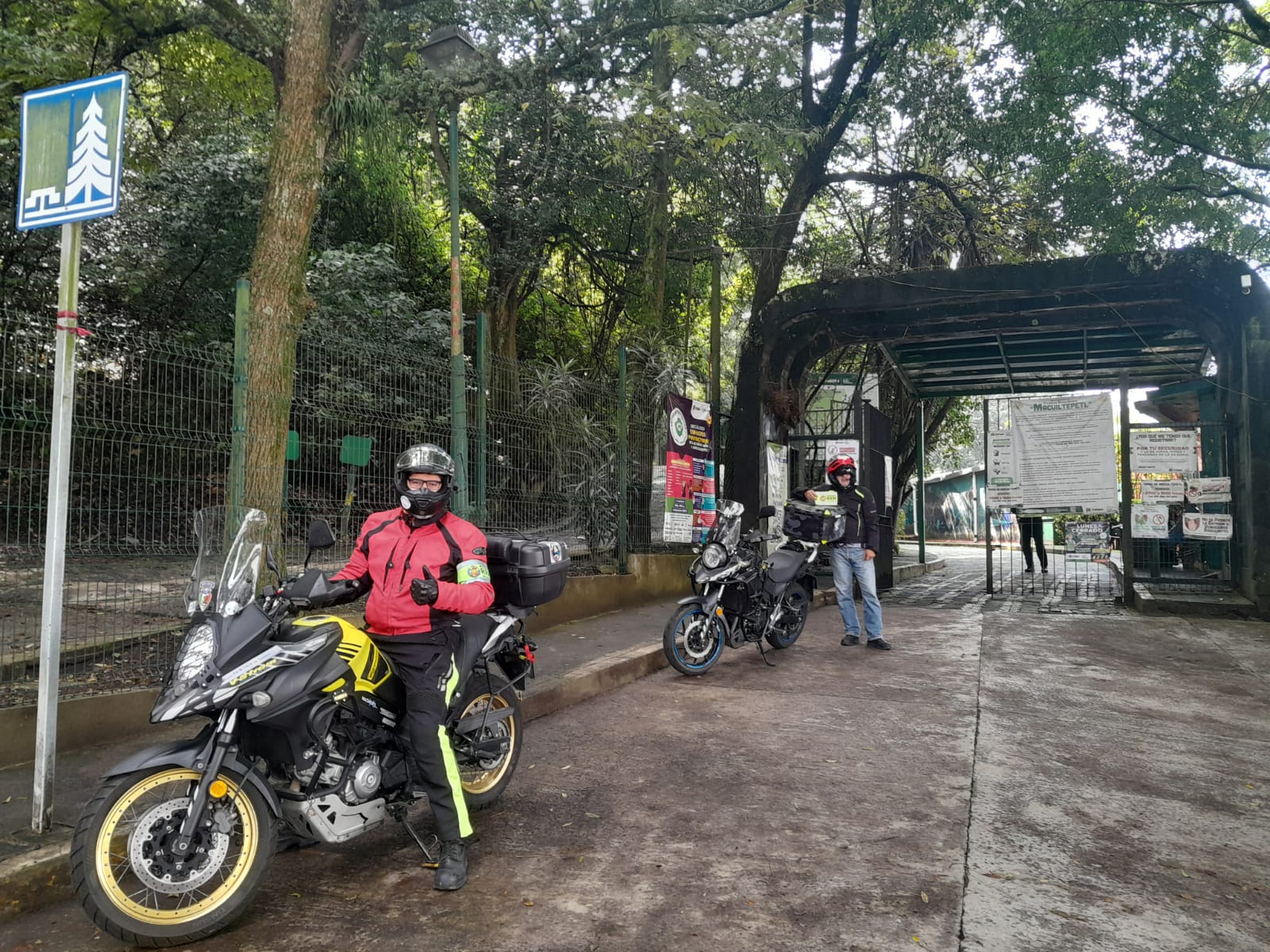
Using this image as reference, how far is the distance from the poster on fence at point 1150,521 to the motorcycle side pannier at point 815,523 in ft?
18.0

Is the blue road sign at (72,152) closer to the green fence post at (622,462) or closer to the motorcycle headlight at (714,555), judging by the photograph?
the motorcycle headlight at (714,555)

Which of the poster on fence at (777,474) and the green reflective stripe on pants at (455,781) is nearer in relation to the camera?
the green reflective stripe on pants at (455,781)

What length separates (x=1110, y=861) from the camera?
3.51 m

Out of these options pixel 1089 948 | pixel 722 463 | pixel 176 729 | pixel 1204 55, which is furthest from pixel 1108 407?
pixel 176 729

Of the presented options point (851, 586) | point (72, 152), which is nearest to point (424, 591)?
point (72, 152)

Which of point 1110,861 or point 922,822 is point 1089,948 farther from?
point 922,822

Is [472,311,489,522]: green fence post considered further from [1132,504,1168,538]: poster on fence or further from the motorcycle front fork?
[1132,504,1168,538]: poster on fence

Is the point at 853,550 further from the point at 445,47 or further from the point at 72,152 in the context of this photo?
the point at 72,152

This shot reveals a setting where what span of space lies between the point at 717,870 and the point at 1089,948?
1291 mm

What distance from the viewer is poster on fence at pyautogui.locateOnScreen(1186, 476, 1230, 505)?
10859mm

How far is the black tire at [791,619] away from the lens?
26.9ft

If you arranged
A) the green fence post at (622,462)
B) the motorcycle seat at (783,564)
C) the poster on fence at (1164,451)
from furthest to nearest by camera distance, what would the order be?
the poster on fence at (1164,451) → the green fence post at (622,462) → the motorcycle seat at (783,564)

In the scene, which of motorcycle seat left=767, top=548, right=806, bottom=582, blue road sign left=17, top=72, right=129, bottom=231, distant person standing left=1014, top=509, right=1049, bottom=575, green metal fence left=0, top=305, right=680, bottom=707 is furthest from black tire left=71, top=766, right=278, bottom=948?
distant person standing left=1014, top=509, right=1049, bottom=575

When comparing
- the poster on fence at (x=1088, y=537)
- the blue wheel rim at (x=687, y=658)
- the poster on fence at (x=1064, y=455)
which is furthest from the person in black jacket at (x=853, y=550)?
the poster on fence at (x=1088, y=537)
